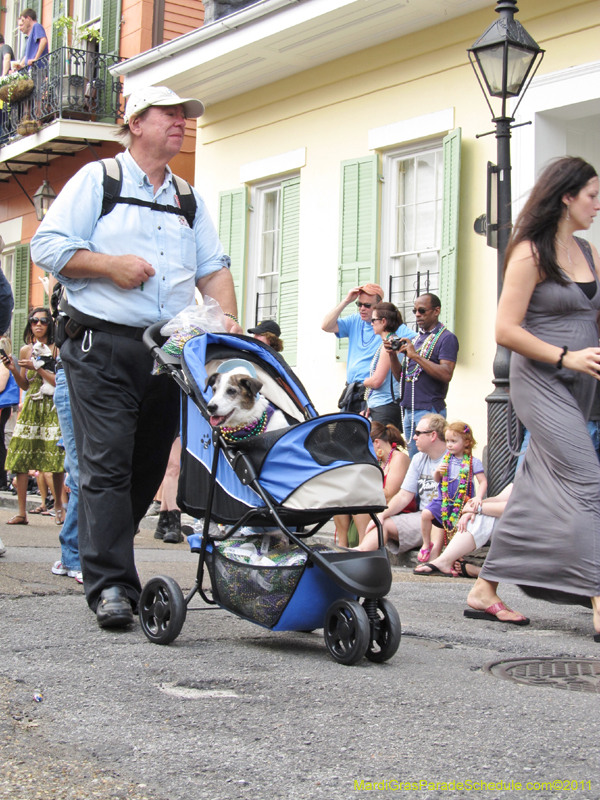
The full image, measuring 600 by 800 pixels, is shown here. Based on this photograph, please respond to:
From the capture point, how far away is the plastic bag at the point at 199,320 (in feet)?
14.2

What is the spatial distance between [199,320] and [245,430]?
65cm

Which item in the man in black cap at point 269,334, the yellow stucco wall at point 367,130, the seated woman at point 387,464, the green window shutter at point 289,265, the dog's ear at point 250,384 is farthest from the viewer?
the green window shutter at point 289,265

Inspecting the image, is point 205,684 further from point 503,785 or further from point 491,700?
point 503,785

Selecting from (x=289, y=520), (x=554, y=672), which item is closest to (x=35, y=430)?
(x=289, y=520)

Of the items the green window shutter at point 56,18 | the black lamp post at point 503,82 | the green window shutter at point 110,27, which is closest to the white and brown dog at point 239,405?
the black lamp post at point 503,82

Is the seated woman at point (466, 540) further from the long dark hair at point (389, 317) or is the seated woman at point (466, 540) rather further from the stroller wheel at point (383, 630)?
the stroller wheel at point (383, 630)

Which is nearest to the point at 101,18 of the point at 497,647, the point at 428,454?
the point at 428,454

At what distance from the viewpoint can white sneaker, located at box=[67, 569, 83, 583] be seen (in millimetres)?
5560

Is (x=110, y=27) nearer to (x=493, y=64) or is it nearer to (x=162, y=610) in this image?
(x=493, y=64)

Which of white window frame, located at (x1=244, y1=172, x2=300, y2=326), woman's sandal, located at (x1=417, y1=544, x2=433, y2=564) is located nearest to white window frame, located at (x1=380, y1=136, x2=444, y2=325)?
white window frame, located at (x1=244, y1=172, x2=300, y2=326)

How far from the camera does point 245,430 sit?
402 centimetres

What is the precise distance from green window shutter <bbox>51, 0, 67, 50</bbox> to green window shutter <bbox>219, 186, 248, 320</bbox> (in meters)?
7.06

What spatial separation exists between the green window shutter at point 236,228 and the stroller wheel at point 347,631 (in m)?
10.5

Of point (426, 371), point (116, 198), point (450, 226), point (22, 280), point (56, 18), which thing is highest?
point (56, 18)
